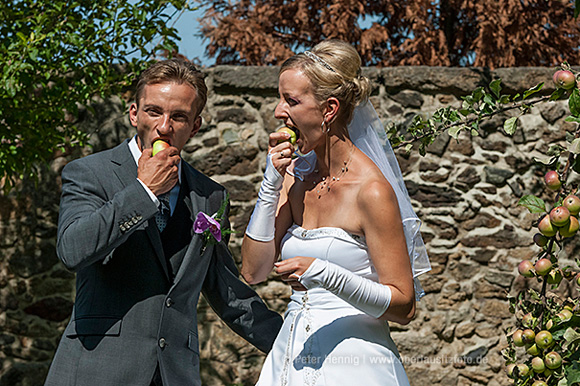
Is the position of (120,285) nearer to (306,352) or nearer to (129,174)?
(129,174)

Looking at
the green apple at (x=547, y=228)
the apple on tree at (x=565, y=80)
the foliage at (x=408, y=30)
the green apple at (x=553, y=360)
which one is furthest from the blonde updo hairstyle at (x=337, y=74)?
the foliage at (x=408, y=30)

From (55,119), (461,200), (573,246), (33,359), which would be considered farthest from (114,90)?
(573,246)

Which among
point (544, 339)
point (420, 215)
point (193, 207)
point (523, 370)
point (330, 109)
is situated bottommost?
point (523, 370)

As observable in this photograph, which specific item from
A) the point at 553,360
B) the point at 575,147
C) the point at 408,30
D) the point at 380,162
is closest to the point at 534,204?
the point at 575,147

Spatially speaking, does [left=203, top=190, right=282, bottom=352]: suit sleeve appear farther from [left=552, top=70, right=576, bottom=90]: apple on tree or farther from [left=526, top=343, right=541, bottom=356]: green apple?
[left=552, top=70, right=576, bottom=90]: apple on tree

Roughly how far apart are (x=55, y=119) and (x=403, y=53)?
580cm

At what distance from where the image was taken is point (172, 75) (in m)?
2.41

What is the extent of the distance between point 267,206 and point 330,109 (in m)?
0.41

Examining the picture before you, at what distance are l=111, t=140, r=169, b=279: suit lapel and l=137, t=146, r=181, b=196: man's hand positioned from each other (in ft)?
0.56

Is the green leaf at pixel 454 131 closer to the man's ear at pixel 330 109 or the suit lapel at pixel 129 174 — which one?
the man's ear at pixel 330 109

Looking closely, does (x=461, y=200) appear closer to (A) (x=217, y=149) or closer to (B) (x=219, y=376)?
(A) (x=217, y=149)

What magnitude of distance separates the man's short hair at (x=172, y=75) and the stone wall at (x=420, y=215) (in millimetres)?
2781

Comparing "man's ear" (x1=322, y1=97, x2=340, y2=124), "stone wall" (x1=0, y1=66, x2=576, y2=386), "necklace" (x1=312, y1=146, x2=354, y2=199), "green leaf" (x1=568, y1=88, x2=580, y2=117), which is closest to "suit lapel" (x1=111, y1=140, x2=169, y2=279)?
"necklace" (x1=312, y1=146, x2=354, y2=199)

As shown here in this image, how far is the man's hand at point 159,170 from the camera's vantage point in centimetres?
219
